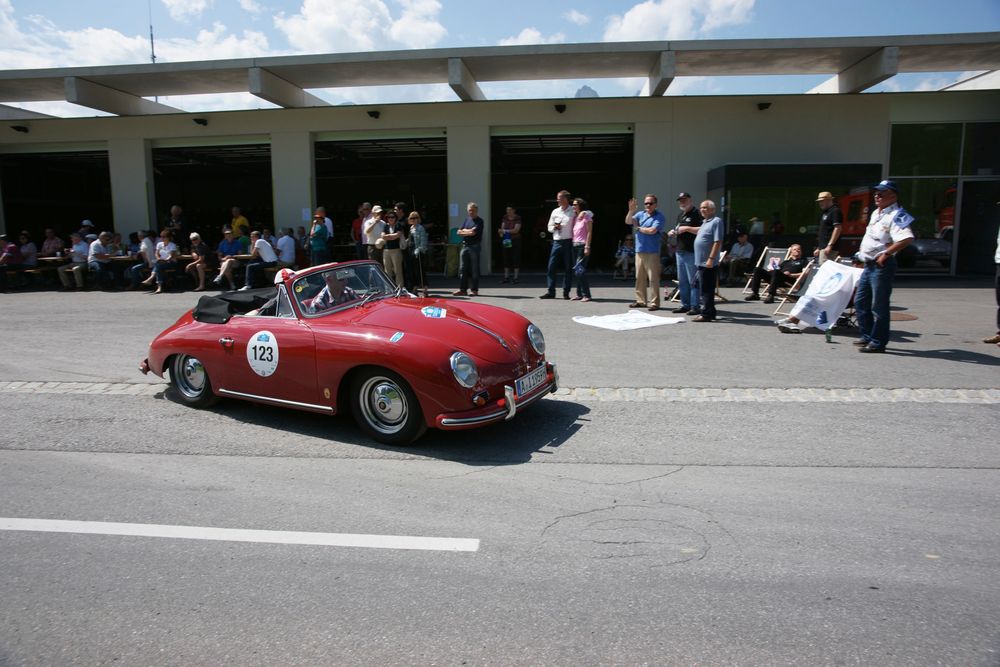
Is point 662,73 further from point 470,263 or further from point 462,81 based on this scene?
point 470,263

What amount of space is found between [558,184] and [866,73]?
14.5m

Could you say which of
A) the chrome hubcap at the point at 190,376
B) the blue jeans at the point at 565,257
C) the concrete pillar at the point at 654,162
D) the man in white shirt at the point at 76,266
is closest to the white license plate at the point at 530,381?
the chrome hubcap at the point at 190,376

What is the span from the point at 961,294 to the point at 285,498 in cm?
1404

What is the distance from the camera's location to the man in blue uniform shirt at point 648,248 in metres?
10.6

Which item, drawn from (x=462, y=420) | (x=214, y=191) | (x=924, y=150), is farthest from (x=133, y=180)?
(x=924, y=150)

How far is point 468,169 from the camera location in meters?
17.7

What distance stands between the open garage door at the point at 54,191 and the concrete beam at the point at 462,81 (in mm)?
12432

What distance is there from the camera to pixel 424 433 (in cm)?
494

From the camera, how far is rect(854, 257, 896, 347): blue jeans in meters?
7.62

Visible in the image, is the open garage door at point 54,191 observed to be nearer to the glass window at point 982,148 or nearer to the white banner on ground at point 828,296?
the white banner on ground at point 828,296

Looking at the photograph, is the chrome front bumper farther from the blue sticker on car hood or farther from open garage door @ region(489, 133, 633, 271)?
open garage door @ region(489, 133, 633, 271)

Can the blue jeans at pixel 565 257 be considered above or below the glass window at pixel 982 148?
below

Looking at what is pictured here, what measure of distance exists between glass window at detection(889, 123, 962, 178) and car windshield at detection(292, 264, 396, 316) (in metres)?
15.5

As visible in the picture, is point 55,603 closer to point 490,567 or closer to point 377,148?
point 490,567
